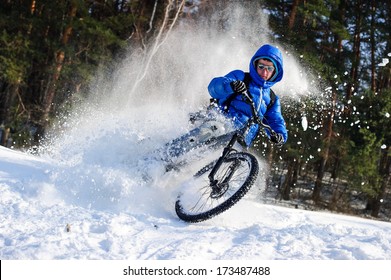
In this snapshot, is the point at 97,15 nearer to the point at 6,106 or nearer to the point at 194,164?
the point at 6,106

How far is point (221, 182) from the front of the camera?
4566mm

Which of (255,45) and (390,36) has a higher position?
(390,36)

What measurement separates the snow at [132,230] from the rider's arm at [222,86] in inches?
52.3

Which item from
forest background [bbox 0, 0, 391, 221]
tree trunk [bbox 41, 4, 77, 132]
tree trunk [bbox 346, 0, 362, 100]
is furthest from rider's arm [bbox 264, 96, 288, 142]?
tree trunk [bbox 346, 0, 362, 100]

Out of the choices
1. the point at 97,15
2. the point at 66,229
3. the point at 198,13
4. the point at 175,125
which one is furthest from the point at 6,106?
the point at 66,229

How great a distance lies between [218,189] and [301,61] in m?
10.7

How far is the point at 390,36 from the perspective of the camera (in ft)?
55.4

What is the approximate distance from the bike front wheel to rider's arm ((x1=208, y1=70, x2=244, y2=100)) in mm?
847

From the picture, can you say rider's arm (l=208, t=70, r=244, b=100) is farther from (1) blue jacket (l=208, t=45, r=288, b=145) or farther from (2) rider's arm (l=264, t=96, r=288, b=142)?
(2) rider's arm (l=264, t=96, r=288, b=142)

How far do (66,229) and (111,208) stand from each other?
1.00 metres

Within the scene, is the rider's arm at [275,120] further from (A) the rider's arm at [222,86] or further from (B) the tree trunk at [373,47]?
(B) the tree trunk at [373,47]

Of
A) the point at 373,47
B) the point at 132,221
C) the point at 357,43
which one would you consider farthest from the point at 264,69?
the point at 373,47

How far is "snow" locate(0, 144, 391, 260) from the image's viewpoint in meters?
3.24

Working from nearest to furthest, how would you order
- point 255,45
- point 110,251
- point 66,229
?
point 110,251 < point 66,229 < point 255,45
